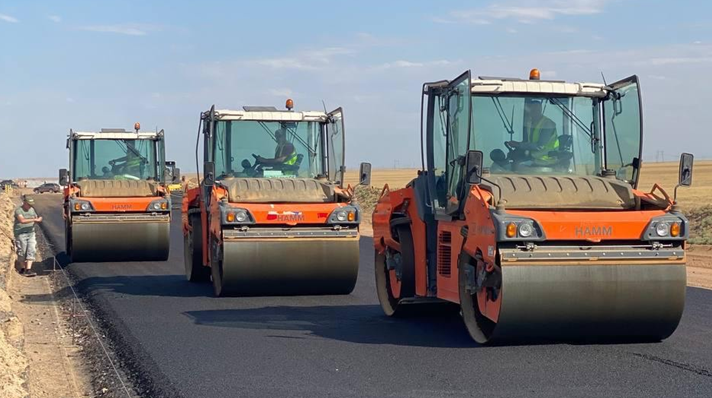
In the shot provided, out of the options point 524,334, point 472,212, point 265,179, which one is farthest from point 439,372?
point 265,179

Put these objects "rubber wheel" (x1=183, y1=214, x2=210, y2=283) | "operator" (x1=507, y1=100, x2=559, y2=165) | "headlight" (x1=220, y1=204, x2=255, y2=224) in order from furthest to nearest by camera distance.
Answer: "rubber wheel" (x1=183, y1=214, x2=210, y2=283)
"headlight" (x1=220, y1=204, x2=255, y2=224)
"operator" (x1=507, y1=100, x2=559, y2=165)

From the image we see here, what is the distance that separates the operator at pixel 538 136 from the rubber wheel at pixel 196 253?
21.7 feet

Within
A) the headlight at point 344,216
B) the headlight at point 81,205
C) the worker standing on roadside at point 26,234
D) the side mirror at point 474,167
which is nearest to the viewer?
the side mirror at point 474,167

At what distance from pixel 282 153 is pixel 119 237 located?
206 inches

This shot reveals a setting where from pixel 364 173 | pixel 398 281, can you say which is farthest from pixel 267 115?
pixel 398 281

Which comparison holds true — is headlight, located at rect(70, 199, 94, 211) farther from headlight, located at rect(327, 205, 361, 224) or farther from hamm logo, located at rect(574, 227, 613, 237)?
hamm logo, located at rect(574, 227, 613, 237)

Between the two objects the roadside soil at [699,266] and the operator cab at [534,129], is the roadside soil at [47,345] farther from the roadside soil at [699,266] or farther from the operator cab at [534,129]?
the roadside soil at [699,266]

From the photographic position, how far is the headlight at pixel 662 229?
7.93 m

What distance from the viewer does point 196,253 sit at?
14758 mm

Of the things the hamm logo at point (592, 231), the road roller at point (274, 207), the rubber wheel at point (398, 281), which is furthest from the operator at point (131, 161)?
the hamm logo at point (592, 231)

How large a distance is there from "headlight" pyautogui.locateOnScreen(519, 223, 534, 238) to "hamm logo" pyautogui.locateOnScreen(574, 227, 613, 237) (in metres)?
0.36

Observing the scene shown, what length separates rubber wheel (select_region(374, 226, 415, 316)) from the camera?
1013 centimetres

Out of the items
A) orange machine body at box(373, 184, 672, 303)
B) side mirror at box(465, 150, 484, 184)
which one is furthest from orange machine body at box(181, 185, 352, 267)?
side mirror at box(465, 150, 484, 184)

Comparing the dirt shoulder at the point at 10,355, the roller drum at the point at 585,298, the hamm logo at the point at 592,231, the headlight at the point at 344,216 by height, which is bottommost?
the dirt shoulder at the point at 10,355
